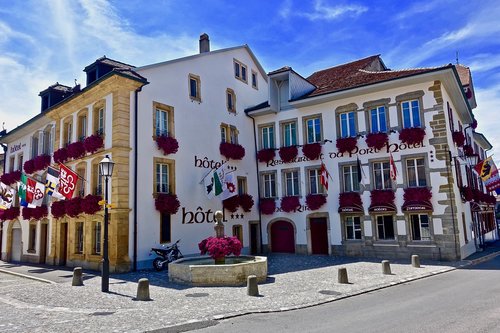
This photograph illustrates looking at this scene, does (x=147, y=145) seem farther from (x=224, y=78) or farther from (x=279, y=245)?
(x=279, y=245)

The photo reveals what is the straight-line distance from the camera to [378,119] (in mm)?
21875

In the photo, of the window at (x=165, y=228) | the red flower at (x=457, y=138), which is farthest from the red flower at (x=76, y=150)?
the red flower at (x=457, y=138)

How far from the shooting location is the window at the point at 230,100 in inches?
995

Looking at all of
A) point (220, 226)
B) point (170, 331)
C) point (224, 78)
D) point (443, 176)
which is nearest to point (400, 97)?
point (443, 176)

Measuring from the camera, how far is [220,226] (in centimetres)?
1524

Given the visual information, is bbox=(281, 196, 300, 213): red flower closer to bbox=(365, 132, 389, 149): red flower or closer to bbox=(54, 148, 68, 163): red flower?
bbox=(365, 132, 389, 149): red flower

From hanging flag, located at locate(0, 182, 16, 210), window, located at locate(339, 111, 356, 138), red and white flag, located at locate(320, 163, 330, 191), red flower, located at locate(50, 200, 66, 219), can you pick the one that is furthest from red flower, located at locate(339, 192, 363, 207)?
hanging flag, located at locate(0, 182, 16, 210)

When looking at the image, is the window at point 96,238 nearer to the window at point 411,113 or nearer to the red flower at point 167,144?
the red flower at point 167,144

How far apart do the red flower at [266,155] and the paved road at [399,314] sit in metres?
14.6

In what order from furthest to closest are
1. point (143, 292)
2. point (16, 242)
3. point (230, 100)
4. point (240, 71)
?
point (240, 71), point (16, 242), point (230, 100), point (143, 292)

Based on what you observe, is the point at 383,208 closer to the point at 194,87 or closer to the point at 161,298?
the point at 194,87

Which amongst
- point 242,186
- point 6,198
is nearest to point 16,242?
point 6,198

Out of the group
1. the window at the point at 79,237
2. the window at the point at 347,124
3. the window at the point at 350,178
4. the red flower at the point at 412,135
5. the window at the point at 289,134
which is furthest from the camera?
the window at the point at 289,134

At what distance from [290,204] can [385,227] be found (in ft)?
19.5
